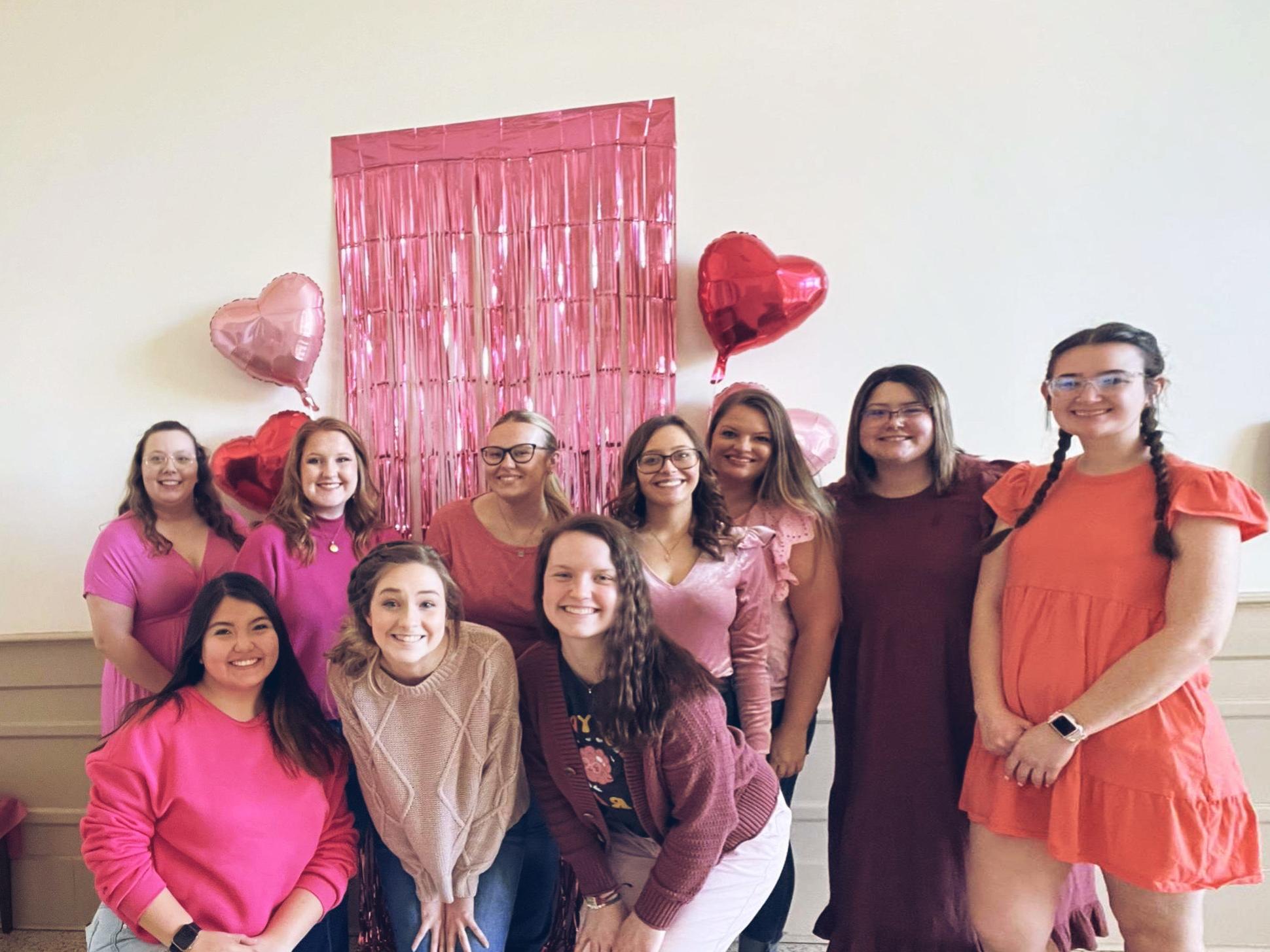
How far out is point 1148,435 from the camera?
49.8 inches

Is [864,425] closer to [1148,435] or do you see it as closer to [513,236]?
[1148,435]

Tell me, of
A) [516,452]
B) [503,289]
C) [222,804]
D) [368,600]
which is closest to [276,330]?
[503,289]

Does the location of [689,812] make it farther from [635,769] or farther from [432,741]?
[432,741]

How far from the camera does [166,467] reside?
1.83 m

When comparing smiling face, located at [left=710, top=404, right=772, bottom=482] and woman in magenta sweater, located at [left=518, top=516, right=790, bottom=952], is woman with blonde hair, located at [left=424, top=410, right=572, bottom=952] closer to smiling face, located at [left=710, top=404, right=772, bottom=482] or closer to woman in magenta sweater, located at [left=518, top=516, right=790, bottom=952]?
woman in magenta sweater, located at [left=518, top=516, right=790, bottom=952]

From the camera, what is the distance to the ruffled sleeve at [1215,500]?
1.16m

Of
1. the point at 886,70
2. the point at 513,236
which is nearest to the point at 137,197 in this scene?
the point at 513,236

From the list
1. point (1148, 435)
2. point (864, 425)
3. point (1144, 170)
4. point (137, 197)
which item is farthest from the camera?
point (137, 197)

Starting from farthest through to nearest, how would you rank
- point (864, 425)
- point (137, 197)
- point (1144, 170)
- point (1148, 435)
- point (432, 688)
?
point (137, 197), point (1144, 170), point (864, 425), point (432, 688), point (1148, 435)

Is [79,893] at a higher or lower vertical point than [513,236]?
lower

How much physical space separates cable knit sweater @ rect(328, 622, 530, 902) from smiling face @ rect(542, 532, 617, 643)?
25cm

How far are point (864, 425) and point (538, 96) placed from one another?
1411mm

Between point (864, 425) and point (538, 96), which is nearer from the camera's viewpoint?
point (864, 425)

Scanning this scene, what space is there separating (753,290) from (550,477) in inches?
29.5
